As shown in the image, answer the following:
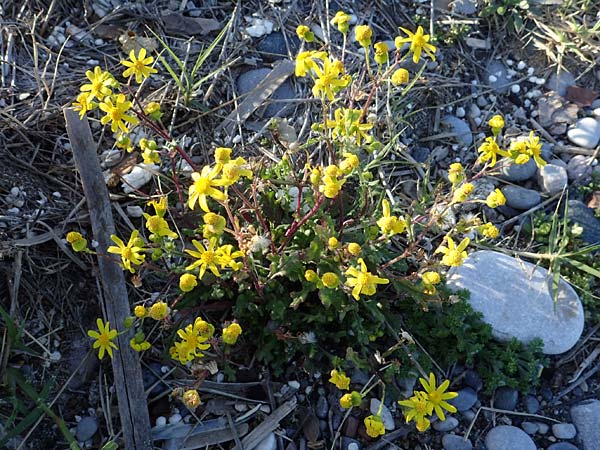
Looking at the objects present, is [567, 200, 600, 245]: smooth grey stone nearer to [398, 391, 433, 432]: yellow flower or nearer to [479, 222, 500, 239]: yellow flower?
[479, 222, 500, 239]: yellow flower

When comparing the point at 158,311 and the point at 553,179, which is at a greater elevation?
the point at 158,311

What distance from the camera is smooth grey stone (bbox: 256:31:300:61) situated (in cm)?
392

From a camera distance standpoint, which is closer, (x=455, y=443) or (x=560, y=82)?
(x=455, y=443)

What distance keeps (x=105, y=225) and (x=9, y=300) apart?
530 mm

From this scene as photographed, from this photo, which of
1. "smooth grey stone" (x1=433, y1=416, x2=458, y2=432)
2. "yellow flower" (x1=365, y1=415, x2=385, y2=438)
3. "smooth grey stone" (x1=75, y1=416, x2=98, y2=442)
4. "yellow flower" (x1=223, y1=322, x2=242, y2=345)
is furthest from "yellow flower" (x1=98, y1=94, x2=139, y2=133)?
"smooth grey stone" (x1=433, y1=416, x2=458, y2=432)

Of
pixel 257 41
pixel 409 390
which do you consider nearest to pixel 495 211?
pixel 409 390

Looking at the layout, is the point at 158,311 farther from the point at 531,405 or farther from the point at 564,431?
the point at 564,431

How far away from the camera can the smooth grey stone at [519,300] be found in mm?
3244

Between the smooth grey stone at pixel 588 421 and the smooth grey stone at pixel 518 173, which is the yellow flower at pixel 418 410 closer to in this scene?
the smooth grey stone at pixel 588 421

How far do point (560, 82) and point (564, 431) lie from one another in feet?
7.27

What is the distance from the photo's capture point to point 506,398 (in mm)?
3129

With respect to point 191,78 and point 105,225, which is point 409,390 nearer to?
A: point 105,225

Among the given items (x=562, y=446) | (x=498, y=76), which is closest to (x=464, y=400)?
(x=562, y=446)

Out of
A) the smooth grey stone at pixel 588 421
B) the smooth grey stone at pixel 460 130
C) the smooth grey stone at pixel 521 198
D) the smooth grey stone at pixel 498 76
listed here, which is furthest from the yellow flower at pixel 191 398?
the smooth grey stone at pixel 498 76
